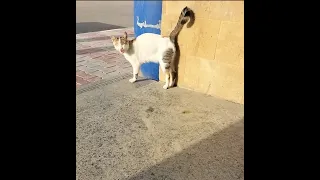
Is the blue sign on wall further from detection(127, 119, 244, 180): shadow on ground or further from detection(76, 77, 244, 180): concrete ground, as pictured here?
detection(127, 119, 244, 180): shadow on ground

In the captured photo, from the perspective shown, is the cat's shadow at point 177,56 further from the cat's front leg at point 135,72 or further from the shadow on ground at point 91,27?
the shadow on ground at point 91,27

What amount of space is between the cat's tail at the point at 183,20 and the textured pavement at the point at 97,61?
1.31 metres

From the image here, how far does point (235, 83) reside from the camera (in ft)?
13.3

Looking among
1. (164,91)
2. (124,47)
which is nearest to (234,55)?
(164,91)

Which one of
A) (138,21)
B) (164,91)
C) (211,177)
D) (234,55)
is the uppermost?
(138,21)

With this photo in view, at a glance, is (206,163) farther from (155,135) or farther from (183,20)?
(183,20)

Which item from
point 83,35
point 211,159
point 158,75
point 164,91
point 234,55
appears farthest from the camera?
point 83,35

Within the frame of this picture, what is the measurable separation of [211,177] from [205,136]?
0.75 metres

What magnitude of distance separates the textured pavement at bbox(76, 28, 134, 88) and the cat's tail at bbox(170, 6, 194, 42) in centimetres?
131

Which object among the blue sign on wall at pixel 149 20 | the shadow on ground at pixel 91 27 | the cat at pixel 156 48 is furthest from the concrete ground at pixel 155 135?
the shadow on ground at pixel 91 27

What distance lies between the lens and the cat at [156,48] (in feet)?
14.3
